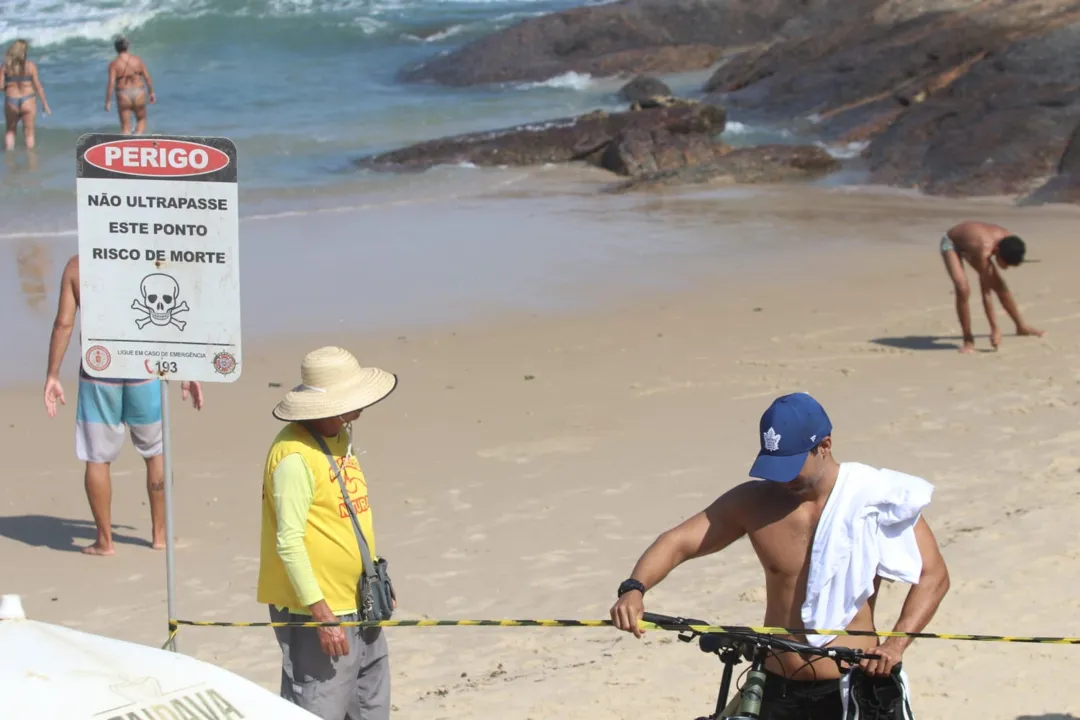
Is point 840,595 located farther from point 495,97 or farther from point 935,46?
point 495,97

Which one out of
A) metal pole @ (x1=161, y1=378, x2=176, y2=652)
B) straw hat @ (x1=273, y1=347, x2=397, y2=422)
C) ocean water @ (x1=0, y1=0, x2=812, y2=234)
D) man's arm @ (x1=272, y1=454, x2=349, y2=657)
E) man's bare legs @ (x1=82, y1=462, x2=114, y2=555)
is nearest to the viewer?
man's arm @ (x1=272, y1=454, x2=349, y2=657)

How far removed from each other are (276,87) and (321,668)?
3020 centimetres

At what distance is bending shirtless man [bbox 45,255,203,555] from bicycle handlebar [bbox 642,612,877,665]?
3.75 meters

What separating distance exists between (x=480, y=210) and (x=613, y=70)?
57.3ft

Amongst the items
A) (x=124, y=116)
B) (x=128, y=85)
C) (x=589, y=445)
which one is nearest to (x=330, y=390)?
(x=589, y=445)

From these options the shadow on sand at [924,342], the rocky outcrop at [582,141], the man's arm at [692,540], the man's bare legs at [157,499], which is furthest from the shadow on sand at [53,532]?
the rocky outcrop at [582,141]

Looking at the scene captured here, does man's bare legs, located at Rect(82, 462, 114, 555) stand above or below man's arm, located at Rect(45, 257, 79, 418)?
below

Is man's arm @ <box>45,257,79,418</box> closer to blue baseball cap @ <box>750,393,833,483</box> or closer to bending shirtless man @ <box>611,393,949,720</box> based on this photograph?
bending shirtless man @ <box>611,393,949,720</box>

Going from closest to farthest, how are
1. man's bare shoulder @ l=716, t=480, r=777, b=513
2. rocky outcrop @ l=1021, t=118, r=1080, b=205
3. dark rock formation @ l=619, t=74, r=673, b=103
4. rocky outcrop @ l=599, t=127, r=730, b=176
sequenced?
man's bare shoulder @ l=716, t=480, r=777, b=513
rocky outcrop @ l=1021, t=118, r=1080, b=205
rocky outcrop @ l=599, t=127, r=730, b=176
dark rock formation @ l=619, t=74, r=673, b=103

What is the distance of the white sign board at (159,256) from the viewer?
4910 mm

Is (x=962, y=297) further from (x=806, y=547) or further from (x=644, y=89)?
(x=644, y=89)

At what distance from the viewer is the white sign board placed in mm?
4910

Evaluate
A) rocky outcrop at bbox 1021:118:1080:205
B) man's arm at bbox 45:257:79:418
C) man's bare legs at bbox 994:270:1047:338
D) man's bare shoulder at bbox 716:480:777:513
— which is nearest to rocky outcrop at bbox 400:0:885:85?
rocky outcrop at bbox 1021:118:1080:205

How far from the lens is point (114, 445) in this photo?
739 centimetres
